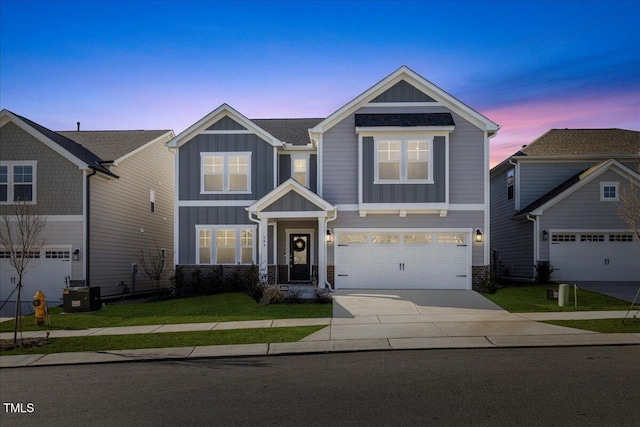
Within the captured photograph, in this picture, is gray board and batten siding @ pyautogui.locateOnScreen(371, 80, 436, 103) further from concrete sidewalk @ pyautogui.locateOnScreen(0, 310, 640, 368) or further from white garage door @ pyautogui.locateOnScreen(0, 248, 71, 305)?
white garage door @ pyautogui.locateOnScreen(0, 248, 71, 305)

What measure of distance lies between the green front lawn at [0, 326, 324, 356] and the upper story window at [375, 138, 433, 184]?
374 inches

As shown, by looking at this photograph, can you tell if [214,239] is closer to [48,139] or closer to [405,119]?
[48,139]

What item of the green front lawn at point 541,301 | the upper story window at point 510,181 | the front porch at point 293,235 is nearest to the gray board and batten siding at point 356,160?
the front porch at point 293,235

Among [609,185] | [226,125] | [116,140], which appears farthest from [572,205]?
[116,140]

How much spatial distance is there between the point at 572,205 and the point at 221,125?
51.9 feet

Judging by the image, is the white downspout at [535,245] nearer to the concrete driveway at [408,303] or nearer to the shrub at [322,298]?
the concrete driveway at [408,303]

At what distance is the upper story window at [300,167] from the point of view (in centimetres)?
2469

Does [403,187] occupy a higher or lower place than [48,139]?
lower

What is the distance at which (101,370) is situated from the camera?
34.7 ft

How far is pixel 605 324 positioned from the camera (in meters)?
13.8

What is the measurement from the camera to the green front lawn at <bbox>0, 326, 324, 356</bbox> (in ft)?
41.3

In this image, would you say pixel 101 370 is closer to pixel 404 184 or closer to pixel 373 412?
pixel 373 412

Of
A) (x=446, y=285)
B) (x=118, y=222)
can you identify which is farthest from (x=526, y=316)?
(x=118, y=222)

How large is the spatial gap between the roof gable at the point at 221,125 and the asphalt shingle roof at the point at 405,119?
3831mm
